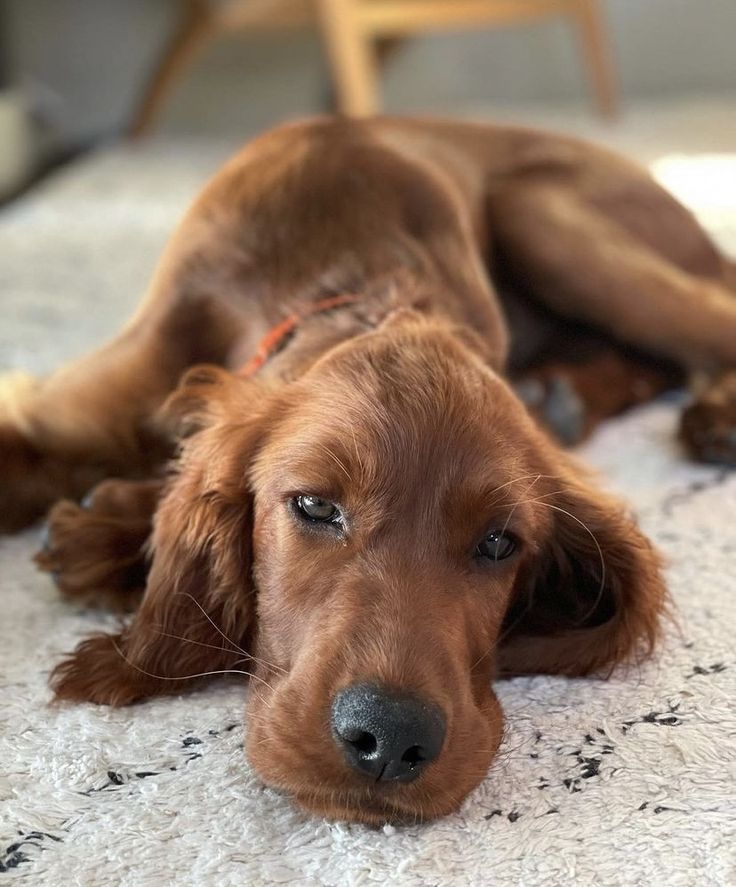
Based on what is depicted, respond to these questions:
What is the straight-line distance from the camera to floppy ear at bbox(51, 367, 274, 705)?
5.00ft

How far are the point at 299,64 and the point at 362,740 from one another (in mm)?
6411

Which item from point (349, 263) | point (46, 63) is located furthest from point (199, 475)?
point (46, 63)

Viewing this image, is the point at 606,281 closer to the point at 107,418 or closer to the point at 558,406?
the point at 558,406

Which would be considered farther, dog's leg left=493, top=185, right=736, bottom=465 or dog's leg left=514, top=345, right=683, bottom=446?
dog's leg left=493, top=185, right=736, bottom=465

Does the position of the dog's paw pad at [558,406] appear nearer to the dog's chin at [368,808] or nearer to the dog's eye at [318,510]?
the dog's eye at [318,510]

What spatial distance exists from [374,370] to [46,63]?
19.5 feet

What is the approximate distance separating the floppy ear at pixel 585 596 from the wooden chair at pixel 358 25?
3.54 metres

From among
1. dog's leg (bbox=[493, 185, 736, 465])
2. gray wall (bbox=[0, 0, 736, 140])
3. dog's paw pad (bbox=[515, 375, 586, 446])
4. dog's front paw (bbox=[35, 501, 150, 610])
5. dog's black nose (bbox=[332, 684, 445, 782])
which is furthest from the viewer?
gray wall (bbox=[0, 0, 736, 140])

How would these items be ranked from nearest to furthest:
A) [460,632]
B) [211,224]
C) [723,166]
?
[460,632], [211,224], [723,166]

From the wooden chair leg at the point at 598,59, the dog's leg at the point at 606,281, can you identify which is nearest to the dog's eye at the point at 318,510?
the dog's leg at the point at 606,281

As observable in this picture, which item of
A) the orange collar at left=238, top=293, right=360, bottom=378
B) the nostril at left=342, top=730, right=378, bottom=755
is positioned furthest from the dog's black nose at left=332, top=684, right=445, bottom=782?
the orange collar at left=238, top=293, right=360, bottom=378

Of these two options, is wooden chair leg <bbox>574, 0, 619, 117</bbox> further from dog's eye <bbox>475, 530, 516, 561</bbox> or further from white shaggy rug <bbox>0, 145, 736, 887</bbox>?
dog's eye <bbox>475, 530, 516, 561</bbox>

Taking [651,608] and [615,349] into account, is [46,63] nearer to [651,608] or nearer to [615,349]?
[615,349]

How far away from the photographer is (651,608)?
162 cm
